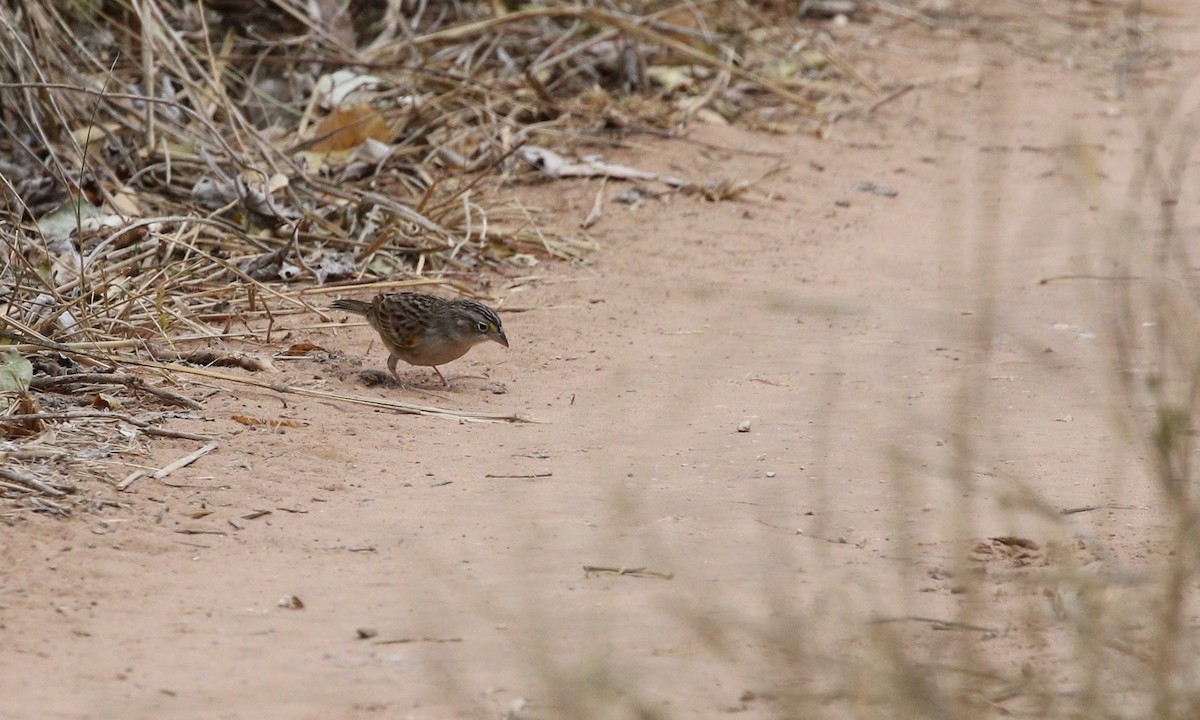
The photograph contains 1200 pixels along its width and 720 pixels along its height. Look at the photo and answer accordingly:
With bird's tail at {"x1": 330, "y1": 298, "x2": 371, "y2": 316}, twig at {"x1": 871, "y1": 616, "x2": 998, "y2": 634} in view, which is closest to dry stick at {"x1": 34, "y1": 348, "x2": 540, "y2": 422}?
bird's tail at {"x1": 330, "y1": 298, "x2": 371, "y2": 316}

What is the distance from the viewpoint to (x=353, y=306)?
24.5 ft

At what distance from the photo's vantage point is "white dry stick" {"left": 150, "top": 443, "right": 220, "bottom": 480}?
522cm

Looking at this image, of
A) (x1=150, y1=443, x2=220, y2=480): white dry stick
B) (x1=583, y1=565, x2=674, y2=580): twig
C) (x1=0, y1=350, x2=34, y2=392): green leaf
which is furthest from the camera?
(x1=0, y1=350, x2=34, y2=392): green leaf

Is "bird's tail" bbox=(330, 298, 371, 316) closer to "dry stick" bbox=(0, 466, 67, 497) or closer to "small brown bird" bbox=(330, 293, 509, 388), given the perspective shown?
"small brown bird" bbox=(330, 293, 509, 388)

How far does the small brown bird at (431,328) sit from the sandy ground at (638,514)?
0.20 m

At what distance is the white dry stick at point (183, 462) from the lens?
5.22 m

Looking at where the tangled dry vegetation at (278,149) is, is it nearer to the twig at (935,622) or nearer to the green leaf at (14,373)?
the green leaf at (14,373)

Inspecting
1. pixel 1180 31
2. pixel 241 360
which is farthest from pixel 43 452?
pixel 1180 31

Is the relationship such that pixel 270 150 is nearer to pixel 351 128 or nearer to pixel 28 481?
pixel 351 128

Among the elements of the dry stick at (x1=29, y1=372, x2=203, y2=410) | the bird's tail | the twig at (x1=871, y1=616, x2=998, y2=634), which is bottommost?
the bird's tail

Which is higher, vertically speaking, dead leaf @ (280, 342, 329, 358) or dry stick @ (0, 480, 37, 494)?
dry stick @ (0, 480, 37, 494)

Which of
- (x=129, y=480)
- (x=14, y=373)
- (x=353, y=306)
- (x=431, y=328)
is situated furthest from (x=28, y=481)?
(x=353, y=306)

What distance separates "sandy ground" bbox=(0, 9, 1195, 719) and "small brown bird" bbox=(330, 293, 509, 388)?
0.66 ft

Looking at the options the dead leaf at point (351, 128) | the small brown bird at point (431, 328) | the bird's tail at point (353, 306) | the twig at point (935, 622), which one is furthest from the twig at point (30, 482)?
the dead leaf at point (351, 128)
